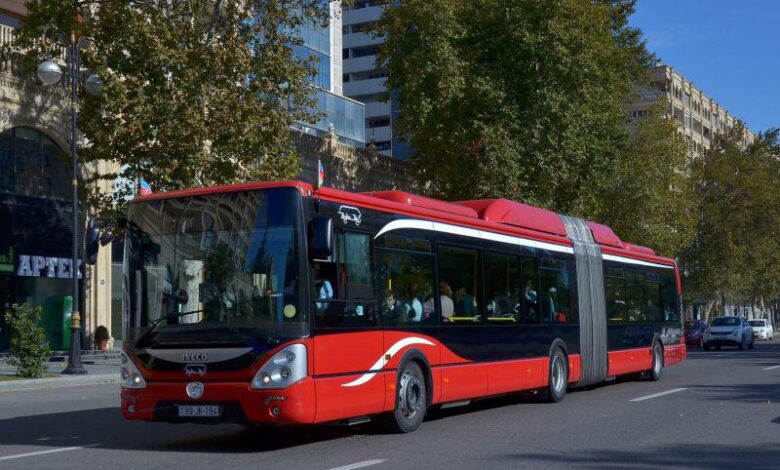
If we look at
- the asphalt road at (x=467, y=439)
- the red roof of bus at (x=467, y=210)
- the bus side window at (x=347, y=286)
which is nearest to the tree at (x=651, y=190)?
the red roof of bus at (x=467, y=210)

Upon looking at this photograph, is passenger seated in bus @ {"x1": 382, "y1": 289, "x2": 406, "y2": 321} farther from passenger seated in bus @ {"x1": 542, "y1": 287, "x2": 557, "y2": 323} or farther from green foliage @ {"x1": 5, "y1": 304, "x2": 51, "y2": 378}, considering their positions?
green foliage @ {"x1": 5, "y1": 304, "x2": 51, "y2": 378}

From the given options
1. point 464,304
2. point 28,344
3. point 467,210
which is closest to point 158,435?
point 464,304

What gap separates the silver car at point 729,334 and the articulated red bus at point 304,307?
116 ft

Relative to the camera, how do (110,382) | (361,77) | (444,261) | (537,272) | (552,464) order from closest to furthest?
(552,464)
(444,261)
(537,272)
(110,382)
(361,77)

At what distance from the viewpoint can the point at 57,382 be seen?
24938mm

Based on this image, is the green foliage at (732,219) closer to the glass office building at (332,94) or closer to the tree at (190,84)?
the glass office building at (332,94)

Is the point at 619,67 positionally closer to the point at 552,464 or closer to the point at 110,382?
the point at 110,382

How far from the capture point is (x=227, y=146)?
2702 cm

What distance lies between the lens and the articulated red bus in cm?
1084

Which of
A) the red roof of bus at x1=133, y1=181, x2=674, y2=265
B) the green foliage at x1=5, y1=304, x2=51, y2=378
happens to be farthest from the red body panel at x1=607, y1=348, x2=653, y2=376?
the green foliage at x1=5, y1=304, x2=51, y2=378

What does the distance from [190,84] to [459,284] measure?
45.9 feet

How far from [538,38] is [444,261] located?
22704 millimetres

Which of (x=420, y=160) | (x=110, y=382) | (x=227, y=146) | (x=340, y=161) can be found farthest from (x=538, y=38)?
(x=110, y=382)

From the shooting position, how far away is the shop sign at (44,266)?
33.0 metres
